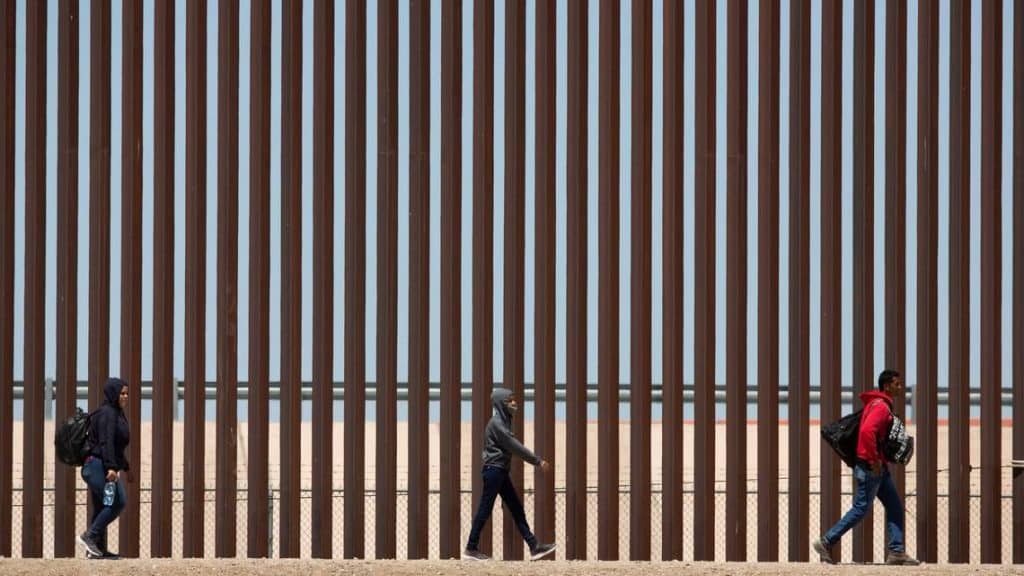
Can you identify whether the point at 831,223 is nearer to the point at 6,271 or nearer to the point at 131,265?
the point at 131,265

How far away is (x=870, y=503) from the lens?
1039 centimetres

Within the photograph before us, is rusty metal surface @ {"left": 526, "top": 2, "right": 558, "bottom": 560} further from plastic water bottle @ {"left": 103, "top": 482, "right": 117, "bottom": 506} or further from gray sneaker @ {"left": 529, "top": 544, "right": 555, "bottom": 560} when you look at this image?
plastic water bottle @ {"left": 103, "top": 482, "right": 117, "bottom": 506}

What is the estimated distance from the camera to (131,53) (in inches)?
449

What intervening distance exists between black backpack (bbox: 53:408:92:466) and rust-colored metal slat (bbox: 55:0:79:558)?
0.90 m

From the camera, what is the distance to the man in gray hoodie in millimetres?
10570

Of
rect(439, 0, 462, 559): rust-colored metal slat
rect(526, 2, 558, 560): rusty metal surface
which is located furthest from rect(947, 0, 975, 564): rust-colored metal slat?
rect(439, 0, 462, 559): rust-colored metal slat

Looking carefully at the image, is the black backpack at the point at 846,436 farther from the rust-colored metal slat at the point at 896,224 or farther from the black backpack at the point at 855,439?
the rust-colored metal slat at the point at 896,224

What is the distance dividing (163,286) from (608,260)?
9.56 feet

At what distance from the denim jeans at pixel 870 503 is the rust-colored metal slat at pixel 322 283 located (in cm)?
325

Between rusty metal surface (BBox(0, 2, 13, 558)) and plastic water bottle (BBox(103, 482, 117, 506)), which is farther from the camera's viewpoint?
rusty metal surface (BBox(0, 2, 13, 558))

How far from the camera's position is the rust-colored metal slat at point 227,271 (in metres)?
11.2

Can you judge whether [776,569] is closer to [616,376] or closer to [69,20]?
[616,376]

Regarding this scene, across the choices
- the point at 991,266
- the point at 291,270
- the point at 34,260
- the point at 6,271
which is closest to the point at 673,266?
the point at 991,266

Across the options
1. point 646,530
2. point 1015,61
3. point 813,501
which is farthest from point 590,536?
point 1015,61
